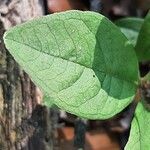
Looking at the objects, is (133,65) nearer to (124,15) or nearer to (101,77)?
(101,77)

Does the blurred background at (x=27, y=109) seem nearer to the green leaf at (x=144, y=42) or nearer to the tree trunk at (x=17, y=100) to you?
the tree trunk at (x=17, y=100)

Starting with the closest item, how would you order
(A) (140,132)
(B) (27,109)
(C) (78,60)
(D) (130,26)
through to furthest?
1. (C) (78,60)
2. (A) (140,132)
3. (B) (27,109)
4. (D) (130,26)

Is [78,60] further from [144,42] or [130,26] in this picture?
[130,26]

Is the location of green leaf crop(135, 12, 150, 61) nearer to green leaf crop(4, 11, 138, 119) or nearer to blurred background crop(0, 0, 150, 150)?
green leaf crop(4, 11, 138, 119)

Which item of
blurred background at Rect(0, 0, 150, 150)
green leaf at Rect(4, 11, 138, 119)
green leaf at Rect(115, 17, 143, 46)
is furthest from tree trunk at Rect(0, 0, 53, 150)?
green leaf at Rect(115, 17, 143, 46)

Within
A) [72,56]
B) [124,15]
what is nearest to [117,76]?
[72,56]

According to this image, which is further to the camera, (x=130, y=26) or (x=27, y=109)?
(x=130, y=26)

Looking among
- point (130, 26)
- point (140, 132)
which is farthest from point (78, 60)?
point (130, 26)
